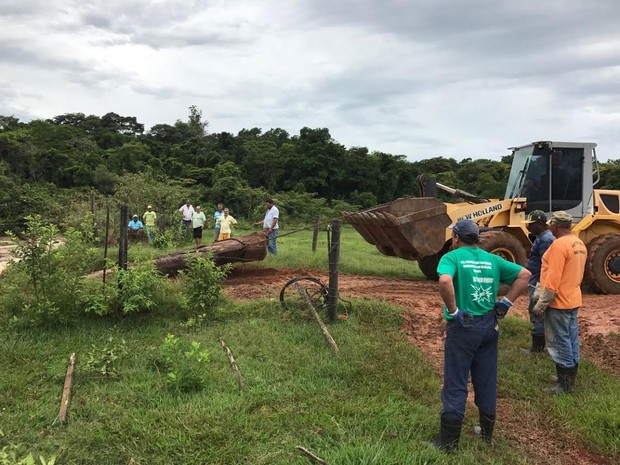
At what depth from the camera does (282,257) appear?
40.7 feet

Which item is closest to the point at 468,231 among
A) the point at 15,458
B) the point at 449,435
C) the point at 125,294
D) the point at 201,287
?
the point at 449,435

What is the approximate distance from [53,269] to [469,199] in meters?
7.95

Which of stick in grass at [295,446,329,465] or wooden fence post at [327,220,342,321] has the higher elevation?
wooden fence post at [327,220,342,321]

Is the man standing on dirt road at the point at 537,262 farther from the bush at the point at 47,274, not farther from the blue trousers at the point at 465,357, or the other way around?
the bush at the point at 47,274

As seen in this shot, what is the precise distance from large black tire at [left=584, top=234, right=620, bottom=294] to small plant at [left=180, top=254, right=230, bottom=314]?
6.95 metres

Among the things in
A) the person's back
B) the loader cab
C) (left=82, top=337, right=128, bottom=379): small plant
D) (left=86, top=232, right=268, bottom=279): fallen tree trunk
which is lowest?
(left=82, top=337, right=128, bottom=379): small plant

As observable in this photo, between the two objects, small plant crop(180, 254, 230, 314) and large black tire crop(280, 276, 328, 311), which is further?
large black tire crop(280, 276, 328, 311)

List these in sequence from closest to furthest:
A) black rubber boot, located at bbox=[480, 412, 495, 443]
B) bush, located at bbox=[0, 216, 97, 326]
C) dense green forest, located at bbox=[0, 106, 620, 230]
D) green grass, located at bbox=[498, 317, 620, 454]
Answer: black rubber boot, located at bbox=[480, 412, 495, 443] → green grass, located at bbox=[498, 317, 620, 454] → bush, located at bbox=[0, 216, 97, 326] → dense green forest, located at bbox=[0, 106, 620, 230]

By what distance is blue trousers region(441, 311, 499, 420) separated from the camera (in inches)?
146

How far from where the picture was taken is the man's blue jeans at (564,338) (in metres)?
4.95

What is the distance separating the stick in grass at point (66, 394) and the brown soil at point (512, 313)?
11.3ft

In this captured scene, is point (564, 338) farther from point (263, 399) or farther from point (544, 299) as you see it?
point (263, 399)

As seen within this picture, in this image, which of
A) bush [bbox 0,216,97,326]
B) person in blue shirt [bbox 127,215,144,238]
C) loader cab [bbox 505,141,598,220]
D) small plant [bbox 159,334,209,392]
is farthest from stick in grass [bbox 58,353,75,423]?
person in blue shirt [bbox 127,215,144,238]

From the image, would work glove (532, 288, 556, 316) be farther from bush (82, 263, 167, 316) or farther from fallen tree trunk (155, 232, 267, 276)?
fallen tree trunk (155, 232, 267, 276)
